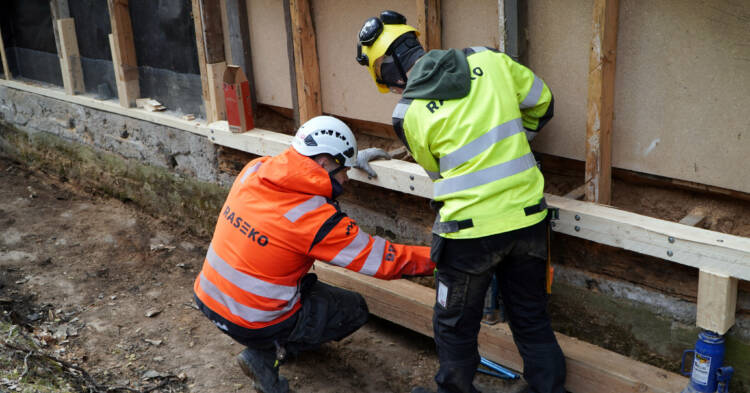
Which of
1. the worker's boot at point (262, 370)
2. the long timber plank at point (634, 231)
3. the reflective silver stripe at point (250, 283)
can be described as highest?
the long timber plank at point (634, 231)

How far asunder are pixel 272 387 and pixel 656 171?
7.32 ft

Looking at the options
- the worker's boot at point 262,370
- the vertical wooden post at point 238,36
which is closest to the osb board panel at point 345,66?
the vertical wooden post at point 238,36

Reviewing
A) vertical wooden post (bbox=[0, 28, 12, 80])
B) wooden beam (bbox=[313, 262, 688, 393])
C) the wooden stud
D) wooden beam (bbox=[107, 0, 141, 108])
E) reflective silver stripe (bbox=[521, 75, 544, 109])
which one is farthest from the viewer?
vertical wooden post (bbox=[0, 28, 12, 80])

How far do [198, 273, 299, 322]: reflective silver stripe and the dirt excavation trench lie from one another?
56 cm

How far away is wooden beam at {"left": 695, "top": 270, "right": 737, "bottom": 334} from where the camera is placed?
2.76 meters

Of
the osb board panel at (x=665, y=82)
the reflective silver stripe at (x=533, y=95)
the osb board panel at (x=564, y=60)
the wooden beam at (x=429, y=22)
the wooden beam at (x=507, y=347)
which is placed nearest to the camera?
the osb board panel at (x=665, y=82)

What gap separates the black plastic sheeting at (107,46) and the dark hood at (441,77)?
9.53ft

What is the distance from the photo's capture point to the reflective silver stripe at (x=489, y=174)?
282 cm

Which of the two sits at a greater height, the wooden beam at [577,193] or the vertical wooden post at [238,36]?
the vertical wooden post at [238,36]

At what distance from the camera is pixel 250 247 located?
132 inches

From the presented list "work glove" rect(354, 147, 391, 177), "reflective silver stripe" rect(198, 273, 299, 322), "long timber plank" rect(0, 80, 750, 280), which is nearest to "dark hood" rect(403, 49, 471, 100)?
"long timber plank" rect(0, 80, 750, 280)

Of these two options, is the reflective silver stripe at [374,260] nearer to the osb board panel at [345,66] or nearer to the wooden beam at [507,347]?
the wooden beam at [507,347]

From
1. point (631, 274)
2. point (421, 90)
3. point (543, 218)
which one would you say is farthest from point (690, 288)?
point (421, 90)

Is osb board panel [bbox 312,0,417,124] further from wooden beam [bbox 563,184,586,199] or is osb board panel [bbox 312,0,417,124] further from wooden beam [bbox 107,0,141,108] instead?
wooden beam [bbox 107,0,141,108]
